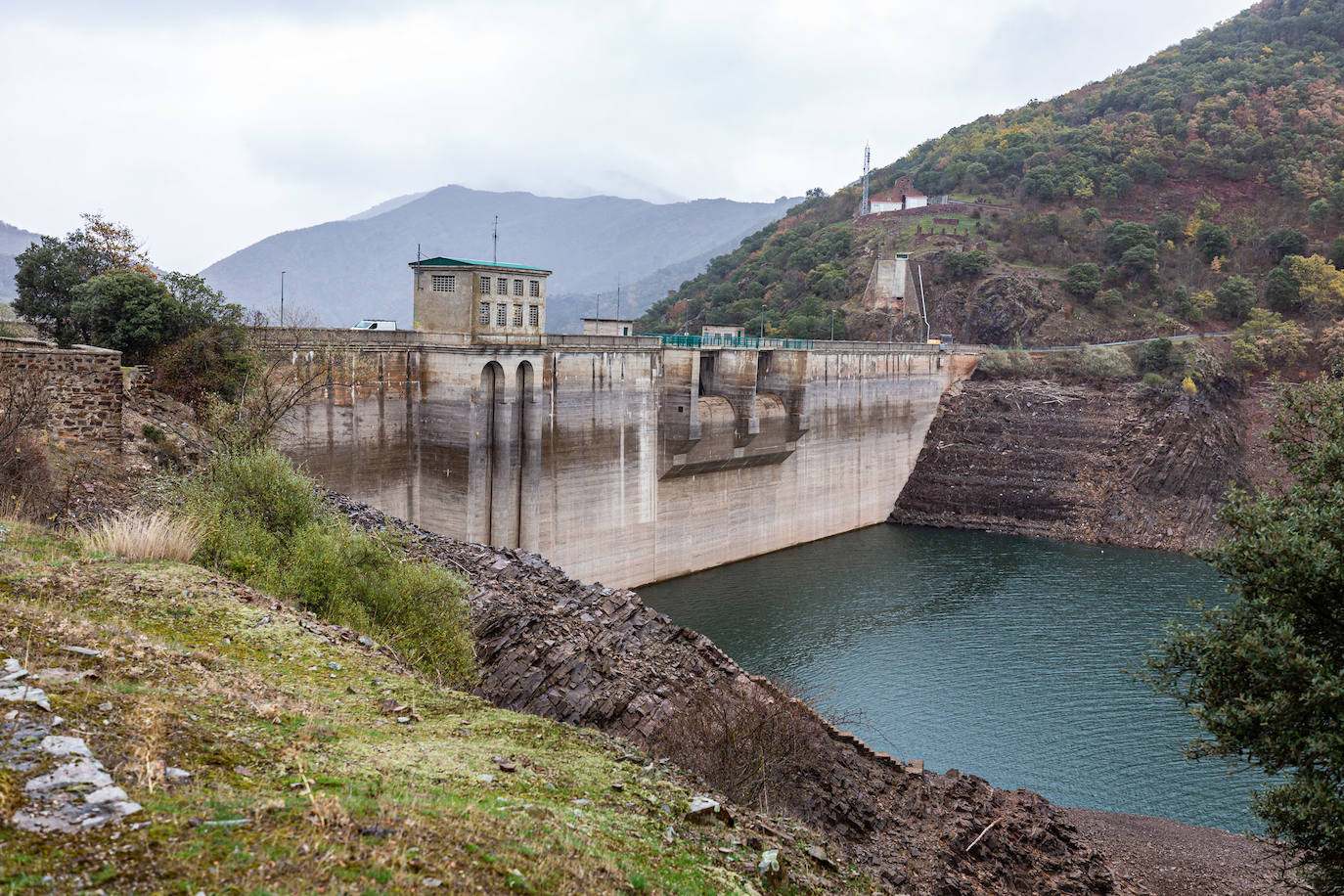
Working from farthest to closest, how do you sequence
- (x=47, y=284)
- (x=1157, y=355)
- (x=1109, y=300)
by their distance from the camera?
1. (x=1109, y=300)
2. (x=1157, y=355)
3. (x=47, y=284)

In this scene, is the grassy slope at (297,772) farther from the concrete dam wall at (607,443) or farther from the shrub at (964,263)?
the shrub at (964,263)

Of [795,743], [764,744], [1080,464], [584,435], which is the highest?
[584,435]

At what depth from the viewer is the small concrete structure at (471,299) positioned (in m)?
30.1

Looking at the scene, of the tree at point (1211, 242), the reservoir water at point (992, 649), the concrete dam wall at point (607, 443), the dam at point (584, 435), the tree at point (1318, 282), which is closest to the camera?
the reservoir water at point (992, 649)

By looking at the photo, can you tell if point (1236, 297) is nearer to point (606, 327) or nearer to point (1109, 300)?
point (1109, 300)

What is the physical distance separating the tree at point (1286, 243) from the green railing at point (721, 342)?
37151mm

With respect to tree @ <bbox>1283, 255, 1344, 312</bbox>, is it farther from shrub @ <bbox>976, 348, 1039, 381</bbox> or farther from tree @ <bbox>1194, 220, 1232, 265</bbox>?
shrub @ <bbox>976, 348, 1039, 381</bbox>

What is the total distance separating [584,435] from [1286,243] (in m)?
52.6

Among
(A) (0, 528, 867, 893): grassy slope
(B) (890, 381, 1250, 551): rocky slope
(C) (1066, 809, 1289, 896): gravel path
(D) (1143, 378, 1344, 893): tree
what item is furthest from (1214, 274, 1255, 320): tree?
(A) (0, 528, 867, 893): grassy slope

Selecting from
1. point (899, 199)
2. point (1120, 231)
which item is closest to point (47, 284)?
point (1120, 231)

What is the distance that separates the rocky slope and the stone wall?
1605 inches

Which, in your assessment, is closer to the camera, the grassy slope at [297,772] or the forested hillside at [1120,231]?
the grassy slope at [297,772]

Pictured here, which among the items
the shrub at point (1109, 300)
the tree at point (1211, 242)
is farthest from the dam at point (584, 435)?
the tree at point (1211, 242)

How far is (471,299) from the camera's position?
30094mm
